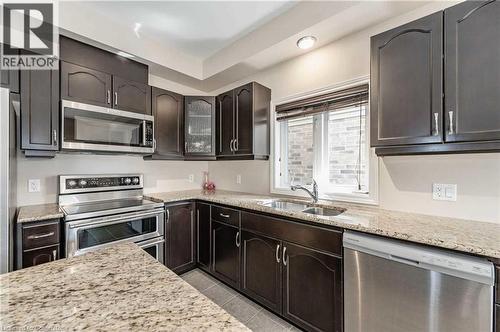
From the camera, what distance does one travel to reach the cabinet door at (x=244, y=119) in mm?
2514

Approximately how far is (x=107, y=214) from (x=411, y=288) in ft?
7.54

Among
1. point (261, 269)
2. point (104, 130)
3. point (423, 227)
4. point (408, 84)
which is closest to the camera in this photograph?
point (423, 227)

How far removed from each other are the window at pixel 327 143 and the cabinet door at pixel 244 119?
1.16 feet

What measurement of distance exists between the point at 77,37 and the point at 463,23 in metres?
2.95

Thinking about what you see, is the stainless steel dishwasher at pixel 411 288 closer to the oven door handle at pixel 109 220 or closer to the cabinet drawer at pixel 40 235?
the oven door handle at pixel 109 220

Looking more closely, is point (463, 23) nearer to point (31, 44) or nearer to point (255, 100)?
point (255, 100)

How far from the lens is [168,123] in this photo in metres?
2.79

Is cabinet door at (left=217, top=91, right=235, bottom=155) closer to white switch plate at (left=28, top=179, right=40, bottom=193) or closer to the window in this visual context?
the window

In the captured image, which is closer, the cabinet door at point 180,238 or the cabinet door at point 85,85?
the cabinet door at point 85,85

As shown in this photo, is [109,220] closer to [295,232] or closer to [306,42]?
[295,232]

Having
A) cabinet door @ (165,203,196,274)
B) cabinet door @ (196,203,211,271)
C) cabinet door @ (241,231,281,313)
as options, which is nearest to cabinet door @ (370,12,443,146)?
cabinet door @ (241,231,281,313)

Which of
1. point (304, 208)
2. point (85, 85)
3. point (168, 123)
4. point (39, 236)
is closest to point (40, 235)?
point (39, 236)

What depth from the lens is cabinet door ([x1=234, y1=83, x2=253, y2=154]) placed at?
2514 millimetres

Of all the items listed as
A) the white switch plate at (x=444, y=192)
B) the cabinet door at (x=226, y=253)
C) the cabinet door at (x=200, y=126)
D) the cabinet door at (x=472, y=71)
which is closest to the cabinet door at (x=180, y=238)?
the cabinet door at (x=226, y=253)
